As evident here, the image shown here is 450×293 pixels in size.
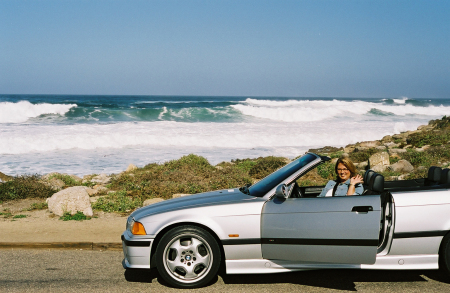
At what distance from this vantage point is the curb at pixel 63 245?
22.4 ft

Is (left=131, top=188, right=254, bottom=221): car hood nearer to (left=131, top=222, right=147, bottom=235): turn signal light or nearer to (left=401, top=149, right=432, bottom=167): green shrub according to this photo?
(left=131, top=222, right=147, bottom=235): turn signal light

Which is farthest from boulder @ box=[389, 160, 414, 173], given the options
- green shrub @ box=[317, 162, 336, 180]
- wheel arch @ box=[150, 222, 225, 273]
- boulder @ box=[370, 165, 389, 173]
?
wheel arch @ box=[150, 222, 225, 273]

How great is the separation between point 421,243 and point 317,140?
2737 cm

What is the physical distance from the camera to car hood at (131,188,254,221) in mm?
4949

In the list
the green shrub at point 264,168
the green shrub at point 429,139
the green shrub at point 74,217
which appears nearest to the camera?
the green shrub at point 74,217

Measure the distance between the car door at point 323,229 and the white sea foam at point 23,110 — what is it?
1676 inches

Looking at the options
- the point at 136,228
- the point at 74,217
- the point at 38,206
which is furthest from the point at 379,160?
the point at 136,228

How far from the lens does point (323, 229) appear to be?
462cm

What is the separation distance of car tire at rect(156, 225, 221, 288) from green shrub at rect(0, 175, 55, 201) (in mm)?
7111

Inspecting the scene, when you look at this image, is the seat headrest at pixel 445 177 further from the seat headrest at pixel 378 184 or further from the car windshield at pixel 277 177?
the car windshield at pixel 277 177

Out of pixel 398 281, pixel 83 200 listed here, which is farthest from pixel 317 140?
pixel 398 281

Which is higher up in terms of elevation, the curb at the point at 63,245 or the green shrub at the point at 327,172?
the green shrub at the point at 327,172

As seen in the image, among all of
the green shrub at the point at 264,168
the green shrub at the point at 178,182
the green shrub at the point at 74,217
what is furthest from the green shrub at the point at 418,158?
the green shrub at the point at 74,217

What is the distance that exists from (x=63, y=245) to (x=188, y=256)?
115 inches
